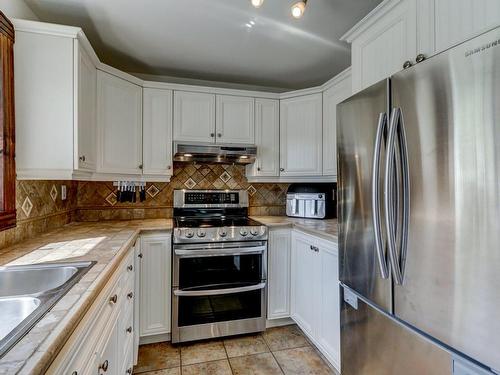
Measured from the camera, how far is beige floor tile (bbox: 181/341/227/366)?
2.05 meters

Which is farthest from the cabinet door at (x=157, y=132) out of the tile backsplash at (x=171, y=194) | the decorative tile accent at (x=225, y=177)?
the decorative tile accent at (x=225, y=177)

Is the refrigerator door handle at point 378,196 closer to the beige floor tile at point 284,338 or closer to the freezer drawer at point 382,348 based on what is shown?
the freezer drawer at point 382,348

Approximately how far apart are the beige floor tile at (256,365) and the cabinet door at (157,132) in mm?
1621

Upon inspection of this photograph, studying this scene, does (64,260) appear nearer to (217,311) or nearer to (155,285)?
(155,285)

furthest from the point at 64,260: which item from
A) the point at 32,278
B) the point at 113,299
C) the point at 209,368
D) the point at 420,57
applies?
the point at 420,57

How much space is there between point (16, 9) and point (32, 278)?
5.18 ft

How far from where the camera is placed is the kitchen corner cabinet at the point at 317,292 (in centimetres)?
185

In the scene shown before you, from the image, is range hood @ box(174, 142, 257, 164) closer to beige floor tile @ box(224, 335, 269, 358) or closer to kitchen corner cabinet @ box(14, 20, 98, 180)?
kitchen corner cabinet @ box(14, 20, 98, 180)

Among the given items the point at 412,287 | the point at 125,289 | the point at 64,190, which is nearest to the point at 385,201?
the point at 412,287

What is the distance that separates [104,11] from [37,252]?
1.50 metres

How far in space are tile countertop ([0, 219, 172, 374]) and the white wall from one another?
1296 mm

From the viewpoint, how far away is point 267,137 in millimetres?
2750

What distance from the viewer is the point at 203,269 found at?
2.27m

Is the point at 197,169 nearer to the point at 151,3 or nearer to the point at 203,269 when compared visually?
the point at 203,269
